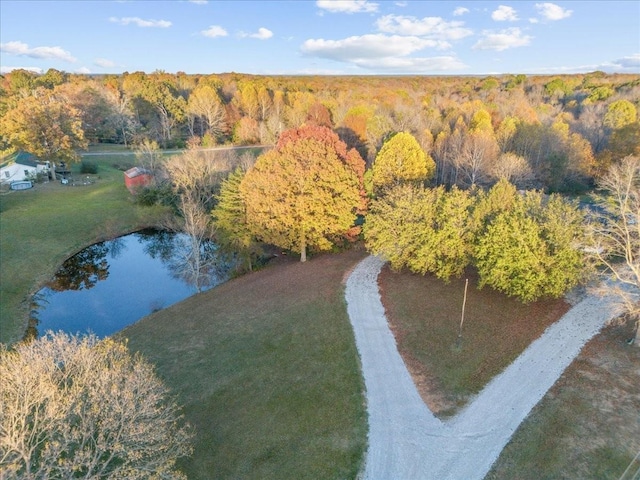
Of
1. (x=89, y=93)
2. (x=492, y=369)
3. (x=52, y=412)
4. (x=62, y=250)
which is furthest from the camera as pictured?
(x=89, y=93)

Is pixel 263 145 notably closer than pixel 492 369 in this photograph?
No

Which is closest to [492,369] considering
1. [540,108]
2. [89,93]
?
[540,108]

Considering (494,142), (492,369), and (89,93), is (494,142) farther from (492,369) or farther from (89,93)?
(89,93)

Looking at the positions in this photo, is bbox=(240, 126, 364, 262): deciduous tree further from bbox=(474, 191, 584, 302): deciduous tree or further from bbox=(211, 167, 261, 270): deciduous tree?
bbox=(474, 191, 584, 302): deciduous tree

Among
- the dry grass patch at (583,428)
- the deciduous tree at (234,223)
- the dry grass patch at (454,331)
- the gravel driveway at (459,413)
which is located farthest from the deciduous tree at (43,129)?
the dry grass patch at (583,428)

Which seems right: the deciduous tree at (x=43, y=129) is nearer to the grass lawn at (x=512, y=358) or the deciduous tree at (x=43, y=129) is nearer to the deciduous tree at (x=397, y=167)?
the deciduous tree at (x=397, y=167)

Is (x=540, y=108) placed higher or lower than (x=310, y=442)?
higher
